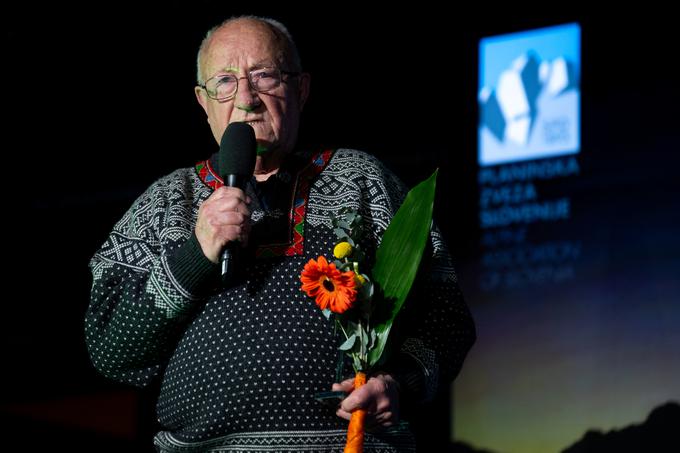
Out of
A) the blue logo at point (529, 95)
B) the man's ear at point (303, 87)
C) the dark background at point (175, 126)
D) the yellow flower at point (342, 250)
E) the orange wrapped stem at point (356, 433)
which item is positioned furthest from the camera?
the blue logo at point (529, 95)

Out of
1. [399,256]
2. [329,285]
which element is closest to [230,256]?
[329,285]

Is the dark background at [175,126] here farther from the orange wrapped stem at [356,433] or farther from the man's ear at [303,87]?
the orange wrapped stem at [356,433]

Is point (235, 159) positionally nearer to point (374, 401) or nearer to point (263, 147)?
point (263, 147)

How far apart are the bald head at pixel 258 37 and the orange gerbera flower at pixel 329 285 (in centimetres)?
53

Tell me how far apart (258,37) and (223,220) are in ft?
1.71

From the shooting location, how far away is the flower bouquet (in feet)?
5.60

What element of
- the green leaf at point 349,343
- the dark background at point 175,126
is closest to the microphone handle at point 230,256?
the green leaf at point 349,343

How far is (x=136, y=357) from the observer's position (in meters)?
1.89

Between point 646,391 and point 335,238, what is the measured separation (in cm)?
176

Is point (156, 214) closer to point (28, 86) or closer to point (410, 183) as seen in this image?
point (410, 183)

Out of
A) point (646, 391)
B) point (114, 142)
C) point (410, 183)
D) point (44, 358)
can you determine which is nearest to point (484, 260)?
point (410, 183)

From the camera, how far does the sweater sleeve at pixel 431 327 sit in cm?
183

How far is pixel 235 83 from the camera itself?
2.00 metres

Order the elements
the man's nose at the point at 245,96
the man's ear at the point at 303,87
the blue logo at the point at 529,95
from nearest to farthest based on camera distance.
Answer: the man's nose at the point at 245,96 → the man's ear at the point at 303,87 → the blue logo at the point at 529,95
